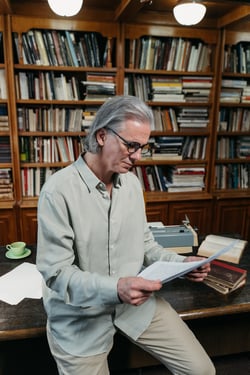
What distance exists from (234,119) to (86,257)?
8.93ft

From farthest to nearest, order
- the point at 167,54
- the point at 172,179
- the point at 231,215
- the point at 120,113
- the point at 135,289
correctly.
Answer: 1. the point at 231,215
2. the point at 172,179
3. the point at 167,54
4. the point at 120,113
5. the point at 135,289

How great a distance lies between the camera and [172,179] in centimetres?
324

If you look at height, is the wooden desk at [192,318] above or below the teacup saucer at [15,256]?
below

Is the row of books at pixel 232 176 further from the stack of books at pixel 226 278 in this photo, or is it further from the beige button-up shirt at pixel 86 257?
the beige button-up shirt at pixel 86 257

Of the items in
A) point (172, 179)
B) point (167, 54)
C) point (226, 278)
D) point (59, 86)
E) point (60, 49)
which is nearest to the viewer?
point (226, 278)

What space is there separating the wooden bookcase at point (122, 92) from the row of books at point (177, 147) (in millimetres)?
34

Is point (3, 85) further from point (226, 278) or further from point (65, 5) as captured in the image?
point (226, 278)

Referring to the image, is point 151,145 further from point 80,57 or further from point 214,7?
point 214,7

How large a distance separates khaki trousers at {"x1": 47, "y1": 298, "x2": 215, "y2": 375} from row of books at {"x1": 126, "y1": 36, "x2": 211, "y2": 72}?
7.83ft

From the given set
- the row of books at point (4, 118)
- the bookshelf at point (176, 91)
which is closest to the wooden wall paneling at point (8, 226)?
the row of books at point (4, 118)

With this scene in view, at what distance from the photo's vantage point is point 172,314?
3.99 feet

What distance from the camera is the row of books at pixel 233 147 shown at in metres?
3.33

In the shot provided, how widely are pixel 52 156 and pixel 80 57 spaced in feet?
3.09

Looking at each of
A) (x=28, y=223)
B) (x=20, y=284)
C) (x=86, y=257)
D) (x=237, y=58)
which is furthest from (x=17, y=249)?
(x=237, y=58)
